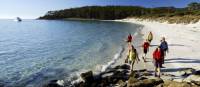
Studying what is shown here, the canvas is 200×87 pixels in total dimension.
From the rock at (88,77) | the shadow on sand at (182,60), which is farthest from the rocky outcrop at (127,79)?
the shadow on sand at (182,60)

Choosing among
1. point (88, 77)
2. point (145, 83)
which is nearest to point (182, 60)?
point (88, 77)

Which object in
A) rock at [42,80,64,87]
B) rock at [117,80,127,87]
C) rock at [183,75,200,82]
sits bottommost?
rock at [42,80,64,87]

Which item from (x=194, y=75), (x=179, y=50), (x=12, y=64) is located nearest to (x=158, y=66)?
(x=194, y=75)

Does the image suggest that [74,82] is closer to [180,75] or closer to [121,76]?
[121,76]

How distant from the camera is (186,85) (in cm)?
1404

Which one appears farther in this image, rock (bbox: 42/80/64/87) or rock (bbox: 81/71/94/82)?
rock (bbox: 81/71/94/82)

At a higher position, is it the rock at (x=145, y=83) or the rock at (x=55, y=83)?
the rock at (x=145, y=83)

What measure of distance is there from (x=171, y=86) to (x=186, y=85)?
695 millimetres

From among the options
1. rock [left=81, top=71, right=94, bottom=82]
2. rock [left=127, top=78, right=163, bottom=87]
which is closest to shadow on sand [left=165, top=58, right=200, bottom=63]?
rock [left=81, top=71, right=94, bottom=82]

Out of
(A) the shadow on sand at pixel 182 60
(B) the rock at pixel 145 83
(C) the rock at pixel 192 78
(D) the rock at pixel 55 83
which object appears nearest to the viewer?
(B) the rock at pixel 145 83

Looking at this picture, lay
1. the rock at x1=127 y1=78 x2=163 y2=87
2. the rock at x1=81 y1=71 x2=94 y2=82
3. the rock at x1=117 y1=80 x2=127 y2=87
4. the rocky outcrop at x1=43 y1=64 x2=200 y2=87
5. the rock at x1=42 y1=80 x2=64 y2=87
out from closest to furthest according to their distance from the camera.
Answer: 1. the rock at x1=127 y1=78 x2=163 y2=87
2. the rocky outcrop at x1=43 y1=64 x2=200 y2=87
3. the rock at x1=117 y1=80 x2=127 y2=87
4. the rock at x1=42 y1=80 x2=64 y2=87
5. the rock at x1=81 y1=71 x2=94 y2=82

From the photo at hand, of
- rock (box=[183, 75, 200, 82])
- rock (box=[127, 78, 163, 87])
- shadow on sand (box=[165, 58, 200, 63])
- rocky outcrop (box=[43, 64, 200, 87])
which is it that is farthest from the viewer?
shadow on sand (box=[165, 58, 200, 63])

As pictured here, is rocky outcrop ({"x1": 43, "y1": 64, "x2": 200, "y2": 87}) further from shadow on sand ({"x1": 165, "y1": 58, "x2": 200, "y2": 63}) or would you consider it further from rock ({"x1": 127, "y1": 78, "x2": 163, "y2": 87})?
shadow on sand ({"x1": 165, "y1": 58, "x2": 200, "y2": 63})

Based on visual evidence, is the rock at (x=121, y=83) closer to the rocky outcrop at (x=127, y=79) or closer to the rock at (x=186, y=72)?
the rocky outcrop at (x=127, y=79)
